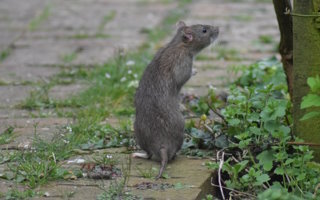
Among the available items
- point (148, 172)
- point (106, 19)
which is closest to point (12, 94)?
point (148, 172)

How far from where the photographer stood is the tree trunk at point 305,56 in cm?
427

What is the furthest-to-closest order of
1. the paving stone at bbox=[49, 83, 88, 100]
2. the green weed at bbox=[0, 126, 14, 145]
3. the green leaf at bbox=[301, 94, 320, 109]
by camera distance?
the paving stone at bbox=[49, 83, 88, 100] < the green weed at bbox=[0, 126, 14, 145] < the green leaf at bbox=[301, 94, 320, 109]

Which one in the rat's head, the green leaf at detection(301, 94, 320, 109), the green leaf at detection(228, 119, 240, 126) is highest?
the rat's head

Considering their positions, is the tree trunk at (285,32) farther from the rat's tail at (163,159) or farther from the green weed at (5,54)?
the green weed at (5,54)

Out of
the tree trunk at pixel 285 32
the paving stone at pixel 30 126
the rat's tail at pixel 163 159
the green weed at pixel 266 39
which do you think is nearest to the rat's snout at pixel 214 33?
the tree trunk at pixel 285 32

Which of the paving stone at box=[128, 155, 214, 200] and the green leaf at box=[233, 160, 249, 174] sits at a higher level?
the green leaf at box=[233, 160, 249, 174]

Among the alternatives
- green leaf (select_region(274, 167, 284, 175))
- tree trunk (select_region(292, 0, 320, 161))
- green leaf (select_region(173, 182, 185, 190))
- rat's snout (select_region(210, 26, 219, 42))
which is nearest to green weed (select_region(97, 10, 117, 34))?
rat's snout (select_region(210, 26, 219, 42))

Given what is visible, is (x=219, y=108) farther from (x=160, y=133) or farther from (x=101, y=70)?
(x=101, y=70)

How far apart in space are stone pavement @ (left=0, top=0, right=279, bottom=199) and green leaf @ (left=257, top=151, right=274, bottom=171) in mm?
343

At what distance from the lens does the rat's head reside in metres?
5.49

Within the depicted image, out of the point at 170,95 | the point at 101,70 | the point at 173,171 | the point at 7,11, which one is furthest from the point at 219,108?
the point at 7,11

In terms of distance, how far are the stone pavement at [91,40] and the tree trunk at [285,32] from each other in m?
0.89

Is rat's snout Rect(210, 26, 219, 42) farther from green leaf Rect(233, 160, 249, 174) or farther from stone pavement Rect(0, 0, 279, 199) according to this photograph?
green leaf Rect(233, 160, 249, 174)

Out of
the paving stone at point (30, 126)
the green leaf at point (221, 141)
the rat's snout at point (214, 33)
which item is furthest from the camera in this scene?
the rat's snout at point (214, 33)
